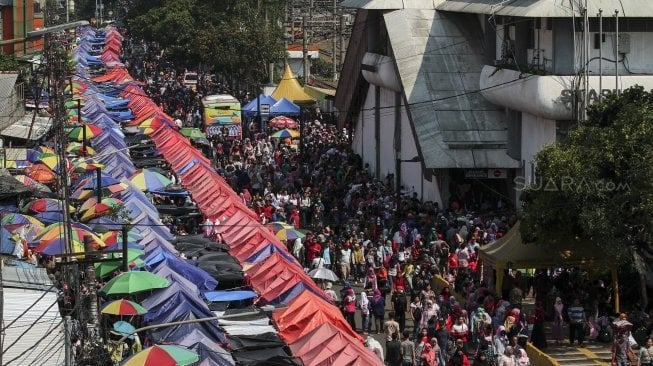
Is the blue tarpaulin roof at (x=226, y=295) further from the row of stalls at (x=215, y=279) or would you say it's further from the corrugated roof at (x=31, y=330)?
the corrugated roof at (x=31, y=330)

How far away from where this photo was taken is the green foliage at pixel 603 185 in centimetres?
2700

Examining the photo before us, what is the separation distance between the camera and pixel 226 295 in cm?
2917

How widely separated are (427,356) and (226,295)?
205 inches

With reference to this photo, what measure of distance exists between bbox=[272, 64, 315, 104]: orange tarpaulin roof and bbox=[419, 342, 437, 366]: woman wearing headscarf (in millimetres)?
42054

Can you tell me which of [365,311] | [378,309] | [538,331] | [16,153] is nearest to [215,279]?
[365,311]

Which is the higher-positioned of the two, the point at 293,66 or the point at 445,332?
the point at 293,66

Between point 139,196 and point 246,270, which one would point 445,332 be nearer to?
point 246,270

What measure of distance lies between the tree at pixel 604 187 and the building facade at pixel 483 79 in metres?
6.32

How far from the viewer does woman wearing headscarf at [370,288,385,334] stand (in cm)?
3023

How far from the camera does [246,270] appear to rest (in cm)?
3105

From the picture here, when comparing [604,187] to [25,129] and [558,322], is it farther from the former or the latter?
[25,129]

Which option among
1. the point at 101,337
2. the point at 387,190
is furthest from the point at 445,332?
the point at 387,190

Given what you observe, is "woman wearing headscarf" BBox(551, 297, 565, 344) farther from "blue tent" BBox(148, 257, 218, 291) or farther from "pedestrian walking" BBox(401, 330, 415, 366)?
"blue tent" BBox(148, 257, 218, 291)

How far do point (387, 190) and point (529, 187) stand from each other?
16.0 m
